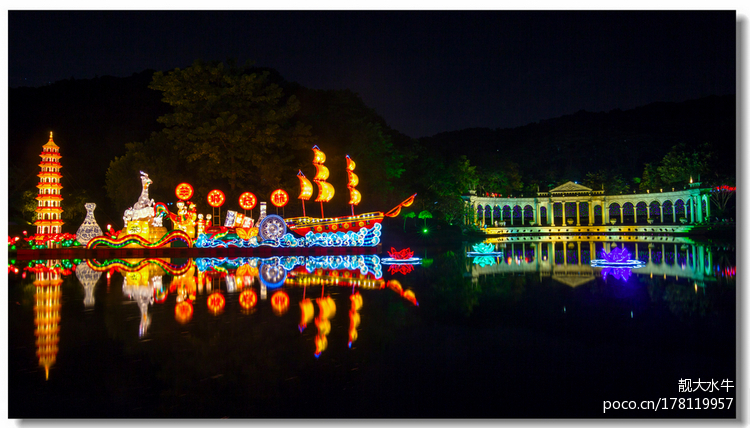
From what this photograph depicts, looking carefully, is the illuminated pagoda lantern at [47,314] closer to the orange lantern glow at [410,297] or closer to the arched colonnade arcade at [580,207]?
the orange lantern glow at [410,297]

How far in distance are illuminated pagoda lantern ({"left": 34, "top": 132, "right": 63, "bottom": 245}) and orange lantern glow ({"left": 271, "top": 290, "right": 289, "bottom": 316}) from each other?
46.3ft

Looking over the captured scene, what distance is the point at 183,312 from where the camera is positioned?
7020 millimetres

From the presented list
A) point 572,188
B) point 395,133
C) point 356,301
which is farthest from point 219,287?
point 572,188

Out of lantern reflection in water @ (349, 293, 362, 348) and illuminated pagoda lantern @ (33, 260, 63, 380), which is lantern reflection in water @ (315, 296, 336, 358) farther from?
illuminated pagoda lantern @ (33, 260, 63, 380)

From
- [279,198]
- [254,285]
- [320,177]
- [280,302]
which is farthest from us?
[320,177]

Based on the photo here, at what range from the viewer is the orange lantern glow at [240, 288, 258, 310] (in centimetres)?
749

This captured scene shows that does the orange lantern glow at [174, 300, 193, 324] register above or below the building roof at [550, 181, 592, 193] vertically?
below

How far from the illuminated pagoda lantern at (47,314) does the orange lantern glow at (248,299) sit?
95.5 inches

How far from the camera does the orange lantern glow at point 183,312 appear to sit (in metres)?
6.56

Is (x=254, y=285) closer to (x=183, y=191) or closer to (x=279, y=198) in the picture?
(x=279, y=198)

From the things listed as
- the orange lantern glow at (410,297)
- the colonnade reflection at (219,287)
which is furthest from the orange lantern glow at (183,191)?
the orange lantern glow at (410,297)

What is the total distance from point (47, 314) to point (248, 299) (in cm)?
283

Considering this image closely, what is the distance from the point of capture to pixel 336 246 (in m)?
18.5

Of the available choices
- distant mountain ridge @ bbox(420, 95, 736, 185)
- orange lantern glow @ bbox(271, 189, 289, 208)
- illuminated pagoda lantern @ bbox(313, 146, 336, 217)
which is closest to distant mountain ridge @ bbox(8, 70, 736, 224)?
distant mountain ridge @ bbox(420, 95, 736, 185)
